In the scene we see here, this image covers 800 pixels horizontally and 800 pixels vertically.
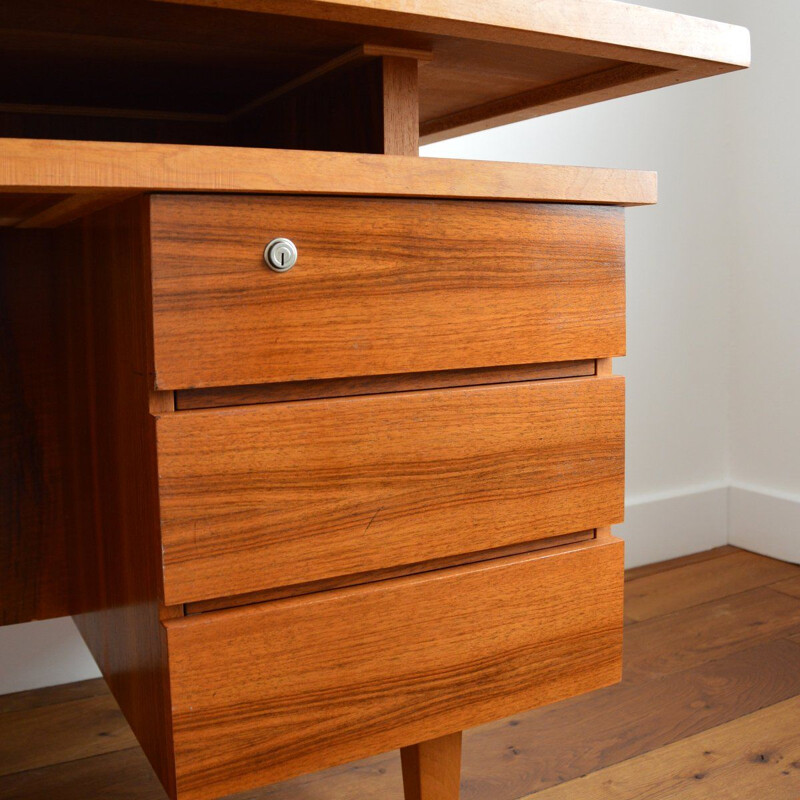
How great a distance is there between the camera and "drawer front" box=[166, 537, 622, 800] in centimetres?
64

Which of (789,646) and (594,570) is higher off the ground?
(594,570)

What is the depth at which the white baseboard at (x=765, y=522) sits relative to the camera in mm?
1793

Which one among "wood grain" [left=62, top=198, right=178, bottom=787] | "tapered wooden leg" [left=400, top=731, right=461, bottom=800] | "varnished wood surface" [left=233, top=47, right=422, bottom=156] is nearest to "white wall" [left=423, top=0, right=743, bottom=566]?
"varnished wood surface" [left=233, top=47, right=422, bottom=156]

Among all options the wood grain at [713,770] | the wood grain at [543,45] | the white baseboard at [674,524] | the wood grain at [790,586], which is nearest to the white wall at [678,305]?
the white baseboard at [674,524]

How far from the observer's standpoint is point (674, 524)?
185 cm

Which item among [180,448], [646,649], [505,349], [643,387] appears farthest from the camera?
[643,387]

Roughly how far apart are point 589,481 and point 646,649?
0.72m

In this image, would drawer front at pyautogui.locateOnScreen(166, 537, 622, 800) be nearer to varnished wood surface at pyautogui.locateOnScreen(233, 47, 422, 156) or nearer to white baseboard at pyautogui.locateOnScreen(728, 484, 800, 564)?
varnished wood surface at pyautogui.locateOnScreen(233, 47, 422, 156)

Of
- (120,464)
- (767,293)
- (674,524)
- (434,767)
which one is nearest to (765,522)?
(674,524)

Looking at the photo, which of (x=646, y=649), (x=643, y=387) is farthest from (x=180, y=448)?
(x=643, y=387)

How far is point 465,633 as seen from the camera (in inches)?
28.9

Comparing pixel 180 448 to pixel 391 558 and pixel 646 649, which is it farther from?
pixel 646 649

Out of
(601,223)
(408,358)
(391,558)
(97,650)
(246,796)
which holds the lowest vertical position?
(246,796)

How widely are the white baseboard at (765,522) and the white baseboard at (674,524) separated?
0.02 meters
